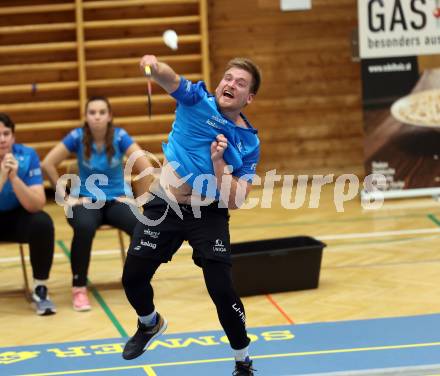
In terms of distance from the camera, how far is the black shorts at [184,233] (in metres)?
5.18

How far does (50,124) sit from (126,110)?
965 millimetres

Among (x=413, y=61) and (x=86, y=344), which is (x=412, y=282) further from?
(x=413, y=61)

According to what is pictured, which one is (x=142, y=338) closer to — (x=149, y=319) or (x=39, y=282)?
(x=149, y=319)

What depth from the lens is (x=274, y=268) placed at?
7.54 meters

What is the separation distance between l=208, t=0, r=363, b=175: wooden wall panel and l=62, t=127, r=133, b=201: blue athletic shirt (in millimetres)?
4685

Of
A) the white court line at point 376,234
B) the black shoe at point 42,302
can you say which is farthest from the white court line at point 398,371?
the white court line at point 376,234

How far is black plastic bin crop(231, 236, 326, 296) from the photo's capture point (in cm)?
742

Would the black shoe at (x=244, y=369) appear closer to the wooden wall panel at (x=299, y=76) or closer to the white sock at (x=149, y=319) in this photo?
the white sock at (x=149, y=319)

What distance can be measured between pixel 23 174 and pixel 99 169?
0.68 metres

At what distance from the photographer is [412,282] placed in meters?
7.82

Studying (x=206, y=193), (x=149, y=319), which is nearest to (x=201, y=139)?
(x=206, y=193)

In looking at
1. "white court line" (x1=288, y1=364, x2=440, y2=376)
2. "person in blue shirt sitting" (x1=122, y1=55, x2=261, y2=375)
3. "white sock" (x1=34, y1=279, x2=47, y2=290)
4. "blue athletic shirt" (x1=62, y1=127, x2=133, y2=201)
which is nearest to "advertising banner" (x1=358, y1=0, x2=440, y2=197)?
"blue athletic shirt" (x1=62, y1=127, x2=133, y2=201)

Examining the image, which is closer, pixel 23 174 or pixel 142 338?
pixel 142 338

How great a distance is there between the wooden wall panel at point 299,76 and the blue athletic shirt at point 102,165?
4.68 meters
